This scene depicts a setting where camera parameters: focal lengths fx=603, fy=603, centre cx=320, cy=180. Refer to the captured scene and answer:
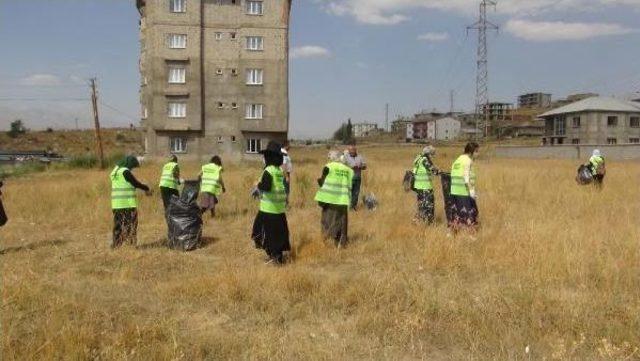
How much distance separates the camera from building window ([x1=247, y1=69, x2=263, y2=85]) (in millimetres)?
44250

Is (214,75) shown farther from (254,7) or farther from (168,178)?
(168,178)

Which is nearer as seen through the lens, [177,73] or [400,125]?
[177,73]

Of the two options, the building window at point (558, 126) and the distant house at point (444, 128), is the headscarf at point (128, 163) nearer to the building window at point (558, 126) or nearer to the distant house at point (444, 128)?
the building window at point (558, 126)

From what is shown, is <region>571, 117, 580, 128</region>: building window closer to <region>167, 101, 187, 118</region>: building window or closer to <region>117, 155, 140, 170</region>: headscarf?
<region>167, 101, 187, 118</region>: building window

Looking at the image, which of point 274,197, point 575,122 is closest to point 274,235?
point 274,197

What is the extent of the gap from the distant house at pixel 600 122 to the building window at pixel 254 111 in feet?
109

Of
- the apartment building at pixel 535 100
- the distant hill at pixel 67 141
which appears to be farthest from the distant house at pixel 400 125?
the distant hill at pixel 67 141

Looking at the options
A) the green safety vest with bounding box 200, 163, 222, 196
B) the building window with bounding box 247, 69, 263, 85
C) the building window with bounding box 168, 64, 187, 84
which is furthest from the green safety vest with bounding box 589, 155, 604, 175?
the building window with bounding box 168, 64, 187, 84

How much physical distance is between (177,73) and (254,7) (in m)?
7.37

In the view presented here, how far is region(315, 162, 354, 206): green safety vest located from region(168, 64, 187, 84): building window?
36605mm

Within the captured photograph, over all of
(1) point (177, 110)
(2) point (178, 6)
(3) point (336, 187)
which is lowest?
(3) point (336, 187)

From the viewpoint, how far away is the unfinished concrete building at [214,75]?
43312 mm

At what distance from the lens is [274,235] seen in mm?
7945

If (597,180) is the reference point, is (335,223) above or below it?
below
